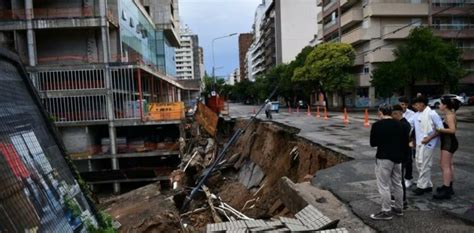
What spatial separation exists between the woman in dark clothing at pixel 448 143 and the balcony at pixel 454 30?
157 feet

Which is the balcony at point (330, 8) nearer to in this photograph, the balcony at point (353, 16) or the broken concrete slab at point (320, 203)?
the balcony at point (353, 16)

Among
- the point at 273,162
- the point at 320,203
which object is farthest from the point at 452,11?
the point at 320,203

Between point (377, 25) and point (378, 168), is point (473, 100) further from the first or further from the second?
point (378, 168)

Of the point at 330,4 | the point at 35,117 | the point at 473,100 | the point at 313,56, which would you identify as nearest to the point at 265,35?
the point at 330,4

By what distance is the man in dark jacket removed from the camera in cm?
611

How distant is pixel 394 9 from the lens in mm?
48969

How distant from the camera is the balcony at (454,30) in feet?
164

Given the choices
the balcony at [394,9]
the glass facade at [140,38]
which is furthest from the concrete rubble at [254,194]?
the balcony at [394,9]

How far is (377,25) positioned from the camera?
49719 mm

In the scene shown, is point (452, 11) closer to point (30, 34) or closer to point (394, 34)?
point (394, 34)

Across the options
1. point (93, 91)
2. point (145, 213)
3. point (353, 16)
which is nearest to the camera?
point (145, 213)

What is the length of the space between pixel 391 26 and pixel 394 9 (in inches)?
77.9

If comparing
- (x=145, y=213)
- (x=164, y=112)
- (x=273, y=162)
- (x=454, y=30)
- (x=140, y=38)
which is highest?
(x=454, y=30)

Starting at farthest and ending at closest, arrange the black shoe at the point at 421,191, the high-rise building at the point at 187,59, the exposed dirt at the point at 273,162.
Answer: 1. the high-rise building at the point at 187,59
2. the exposed dirt at the point at 273,162
3. the black shoe at the point at 421,191
